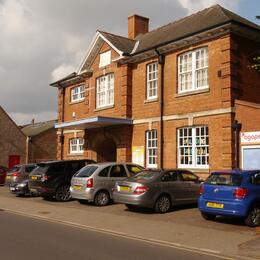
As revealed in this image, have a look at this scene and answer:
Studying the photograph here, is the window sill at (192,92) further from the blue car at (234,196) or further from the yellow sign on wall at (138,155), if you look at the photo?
the blue car at (234,196)

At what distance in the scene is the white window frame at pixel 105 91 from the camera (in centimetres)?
2659

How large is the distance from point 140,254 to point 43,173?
11.4m

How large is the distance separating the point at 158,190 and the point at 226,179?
3.16 m

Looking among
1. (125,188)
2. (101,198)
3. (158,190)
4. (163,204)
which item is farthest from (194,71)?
(125,188)

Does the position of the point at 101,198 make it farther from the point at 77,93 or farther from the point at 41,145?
the point at 41,145

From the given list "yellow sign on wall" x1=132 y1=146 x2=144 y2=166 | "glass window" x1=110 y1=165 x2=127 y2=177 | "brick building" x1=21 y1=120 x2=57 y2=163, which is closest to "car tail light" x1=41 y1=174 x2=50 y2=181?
"glass window" x1=110 y1=165 x2=127 y2=177

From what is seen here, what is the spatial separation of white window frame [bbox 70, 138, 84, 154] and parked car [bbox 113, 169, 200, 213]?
1370cm

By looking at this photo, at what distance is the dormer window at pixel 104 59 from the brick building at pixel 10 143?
2082 centimetres

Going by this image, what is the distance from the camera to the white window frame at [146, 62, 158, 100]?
23.8 meters

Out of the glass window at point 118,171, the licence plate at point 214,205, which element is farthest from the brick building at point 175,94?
the licence plate at point 214,205

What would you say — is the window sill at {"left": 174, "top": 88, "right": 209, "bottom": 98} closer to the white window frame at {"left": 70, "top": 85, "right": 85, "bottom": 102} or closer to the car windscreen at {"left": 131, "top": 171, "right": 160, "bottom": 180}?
the car windscreen at {"left": 131, "top": 171, "right": 160, "bottom": 180}

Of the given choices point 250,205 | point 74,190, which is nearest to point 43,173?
point 74,190

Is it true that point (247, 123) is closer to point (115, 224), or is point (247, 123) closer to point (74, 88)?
point (115, 224)

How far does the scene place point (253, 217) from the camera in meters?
12.6
